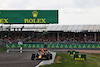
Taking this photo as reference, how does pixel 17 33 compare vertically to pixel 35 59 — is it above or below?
above

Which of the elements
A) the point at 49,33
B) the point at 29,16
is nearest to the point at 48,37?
the point at 49,33

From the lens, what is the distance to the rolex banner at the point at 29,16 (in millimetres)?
30864

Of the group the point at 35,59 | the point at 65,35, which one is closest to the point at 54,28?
the point at 65,35

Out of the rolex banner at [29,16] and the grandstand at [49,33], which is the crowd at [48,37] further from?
the rolex banner at [29,16]

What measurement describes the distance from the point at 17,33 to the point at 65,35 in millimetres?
13004

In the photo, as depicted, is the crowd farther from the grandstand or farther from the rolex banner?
the rolex banner

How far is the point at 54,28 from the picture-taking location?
48594 millimetres

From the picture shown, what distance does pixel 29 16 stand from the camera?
31297 millimetres

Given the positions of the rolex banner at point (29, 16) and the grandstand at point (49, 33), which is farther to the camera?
the grandstand at point (49, 33)

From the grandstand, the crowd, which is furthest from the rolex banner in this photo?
the crowd

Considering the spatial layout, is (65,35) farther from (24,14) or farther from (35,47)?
(24,14)

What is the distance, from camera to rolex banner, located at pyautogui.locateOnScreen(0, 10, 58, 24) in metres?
30.9

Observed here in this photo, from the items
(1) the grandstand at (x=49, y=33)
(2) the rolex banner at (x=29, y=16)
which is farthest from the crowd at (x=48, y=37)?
(2) the rolex banner at (x=29, y=16)

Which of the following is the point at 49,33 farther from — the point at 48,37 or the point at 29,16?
the point at 29,16
